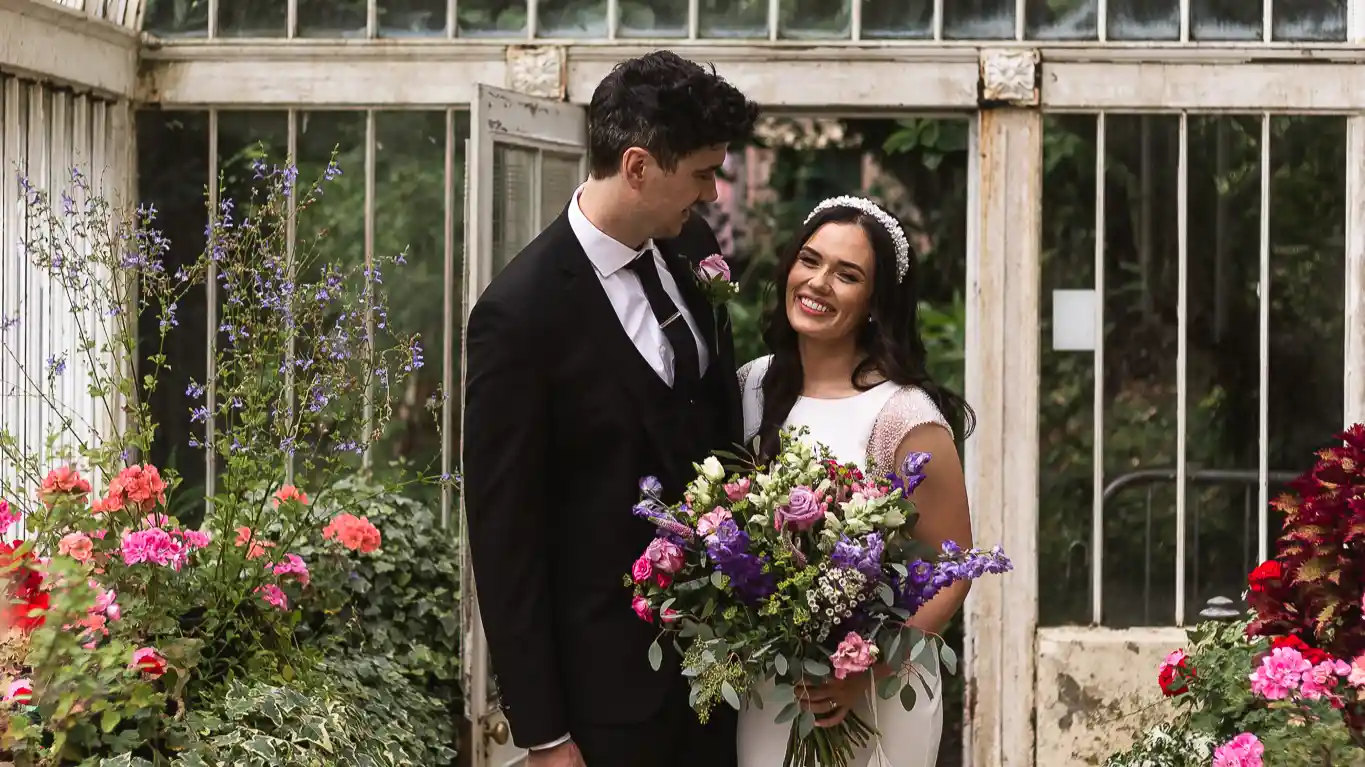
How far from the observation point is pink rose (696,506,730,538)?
8.74ft

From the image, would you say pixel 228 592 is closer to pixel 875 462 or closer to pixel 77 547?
pixel 77 547

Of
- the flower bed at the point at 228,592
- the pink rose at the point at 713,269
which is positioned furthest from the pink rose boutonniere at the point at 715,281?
the flower bed at the point at 228,592

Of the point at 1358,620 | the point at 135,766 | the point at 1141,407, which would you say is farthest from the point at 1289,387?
the point at 135,766

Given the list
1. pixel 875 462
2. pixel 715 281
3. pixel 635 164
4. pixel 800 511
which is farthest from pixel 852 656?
pixel 635 164

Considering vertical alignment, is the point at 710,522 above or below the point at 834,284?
below

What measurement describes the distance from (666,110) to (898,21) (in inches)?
103

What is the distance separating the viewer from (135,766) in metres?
3.37

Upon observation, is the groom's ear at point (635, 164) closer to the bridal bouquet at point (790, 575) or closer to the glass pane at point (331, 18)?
the bridal bouquet at point (790, 575)

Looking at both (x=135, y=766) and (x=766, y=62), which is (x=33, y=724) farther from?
(x=766, y=62)

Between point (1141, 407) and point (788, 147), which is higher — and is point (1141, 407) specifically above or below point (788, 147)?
below

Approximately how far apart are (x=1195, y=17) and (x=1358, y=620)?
2256 mm

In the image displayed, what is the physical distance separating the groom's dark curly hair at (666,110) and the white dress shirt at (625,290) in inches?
5.7

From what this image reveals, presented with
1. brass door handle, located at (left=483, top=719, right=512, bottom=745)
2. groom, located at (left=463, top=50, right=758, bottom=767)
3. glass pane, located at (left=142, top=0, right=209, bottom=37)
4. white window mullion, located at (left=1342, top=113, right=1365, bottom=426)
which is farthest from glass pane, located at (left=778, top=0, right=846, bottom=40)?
groom, located at (left=463, top=50, right=758, bottom=767)

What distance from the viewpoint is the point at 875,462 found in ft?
10.4
